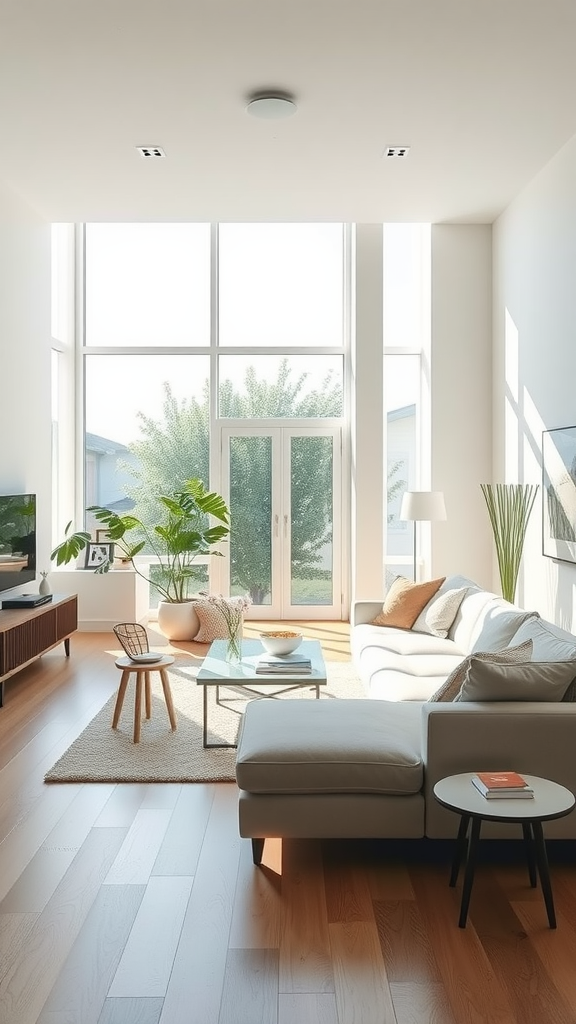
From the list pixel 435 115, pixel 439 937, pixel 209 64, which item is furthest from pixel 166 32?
pixel 439 937

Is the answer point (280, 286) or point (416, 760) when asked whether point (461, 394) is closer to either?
point (280, 286)

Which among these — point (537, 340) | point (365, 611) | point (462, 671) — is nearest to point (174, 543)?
point (365, 611)

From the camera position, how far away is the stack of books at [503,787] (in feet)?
8.85

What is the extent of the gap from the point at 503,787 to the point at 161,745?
2283 millimetres

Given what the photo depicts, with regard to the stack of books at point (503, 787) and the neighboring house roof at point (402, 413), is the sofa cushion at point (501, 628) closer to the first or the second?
the stack of books at point (503, 787)

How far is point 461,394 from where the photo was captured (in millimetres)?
7605

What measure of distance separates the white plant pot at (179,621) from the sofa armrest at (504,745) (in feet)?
15.6

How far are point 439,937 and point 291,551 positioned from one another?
622 centimetres

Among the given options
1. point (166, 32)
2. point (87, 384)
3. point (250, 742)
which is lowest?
point (250, 742)

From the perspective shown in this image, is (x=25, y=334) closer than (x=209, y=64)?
No

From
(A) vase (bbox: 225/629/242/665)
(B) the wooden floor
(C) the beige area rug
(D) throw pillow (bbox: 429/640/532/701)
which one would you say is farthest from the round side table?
(A) vase (bbox: 225/629/242/665)

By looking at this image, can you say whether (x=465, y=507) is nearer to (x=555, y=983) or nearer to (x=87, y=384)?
(x=87, y=384)

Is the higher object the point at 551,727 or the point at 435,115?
the point at 435,115

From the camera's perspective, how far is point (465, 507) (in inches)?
300
